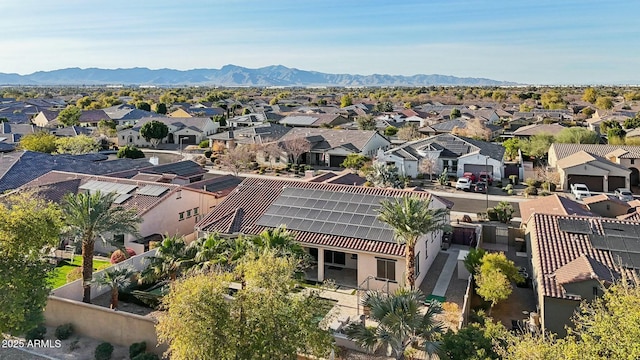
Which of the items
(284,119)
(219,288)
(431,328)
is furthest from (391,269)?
(284,119)

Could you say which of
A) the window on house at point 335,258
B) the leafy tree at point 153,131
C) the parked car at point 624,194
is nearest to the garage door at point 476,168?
the parked car at point 624,194

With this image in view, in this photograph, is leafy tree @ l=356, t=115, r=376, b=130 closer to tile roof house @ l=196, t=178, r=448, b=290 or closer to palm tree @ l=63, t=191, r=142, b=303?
tile roof house @ l=196, t=178, r=448, b=290

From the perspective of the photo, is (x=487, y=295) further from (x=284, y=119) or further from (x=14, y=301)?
(x=284, y=119)

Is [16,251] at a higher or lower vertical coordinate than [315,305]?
higher

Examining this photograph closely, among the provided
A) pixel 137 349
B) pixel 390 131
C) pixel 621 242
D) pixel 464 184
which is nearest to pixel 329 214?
pixel 137 349

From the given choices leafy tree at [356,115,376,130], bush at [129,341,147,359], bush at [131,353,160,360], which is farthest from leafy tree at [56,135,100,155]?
bush at [131,353,160,360]
